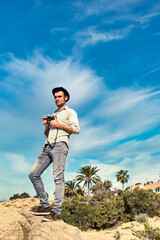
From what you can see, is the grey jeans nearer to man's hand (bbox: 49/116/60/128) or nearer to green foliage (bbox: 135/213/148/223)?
man's hand (bbox: 49/116/60/128)

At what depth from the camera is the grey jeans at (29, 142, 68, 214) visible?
3.78m

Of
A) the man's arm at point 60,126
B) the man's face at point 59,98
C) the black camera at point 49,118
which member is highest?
the man's face at point 59,98

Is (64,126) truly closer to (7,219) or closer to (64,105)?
(64,105)

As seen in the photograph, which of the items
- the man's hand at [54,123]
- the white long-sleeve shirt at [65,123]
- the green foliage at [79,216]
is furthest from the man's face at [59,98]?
the green foliage at [79,216]

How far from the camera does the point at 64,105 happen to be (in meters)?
4.58

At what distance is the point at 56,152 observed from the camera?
3.95 m

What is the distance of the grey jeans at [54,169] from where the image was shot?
3779mm

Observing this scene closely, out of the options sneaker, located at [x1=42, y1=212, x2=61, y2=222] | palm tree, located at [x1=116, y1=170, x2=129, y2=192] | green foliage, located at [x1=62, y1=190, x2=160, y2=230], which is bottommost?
sneaker, located at [x1=42, y1=212, x2=61, y2=222]

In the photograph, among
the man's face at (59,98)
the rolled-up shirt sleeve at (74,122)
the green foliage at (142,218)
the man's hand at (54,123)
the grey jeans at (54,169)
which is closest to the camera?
the grey jeans at (54,169)

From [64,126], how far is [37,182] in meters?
1.19

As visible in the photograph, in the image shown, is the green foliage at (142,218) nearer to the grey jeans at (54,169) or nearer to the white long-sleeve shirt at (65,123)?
the grey jeans at (54,169)

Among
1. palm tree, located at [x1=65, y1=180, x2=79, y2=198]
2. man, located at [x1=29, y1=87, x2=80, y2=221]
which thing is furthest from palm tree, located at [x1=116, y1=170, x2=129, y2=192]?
man, located at [x1=29, y1=87, x2=80, y2=221]

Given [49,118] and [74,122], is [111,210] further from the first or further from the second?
[49,118]

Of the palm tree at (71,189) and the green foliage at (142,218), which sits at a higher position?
the palm tree at (71,189)
